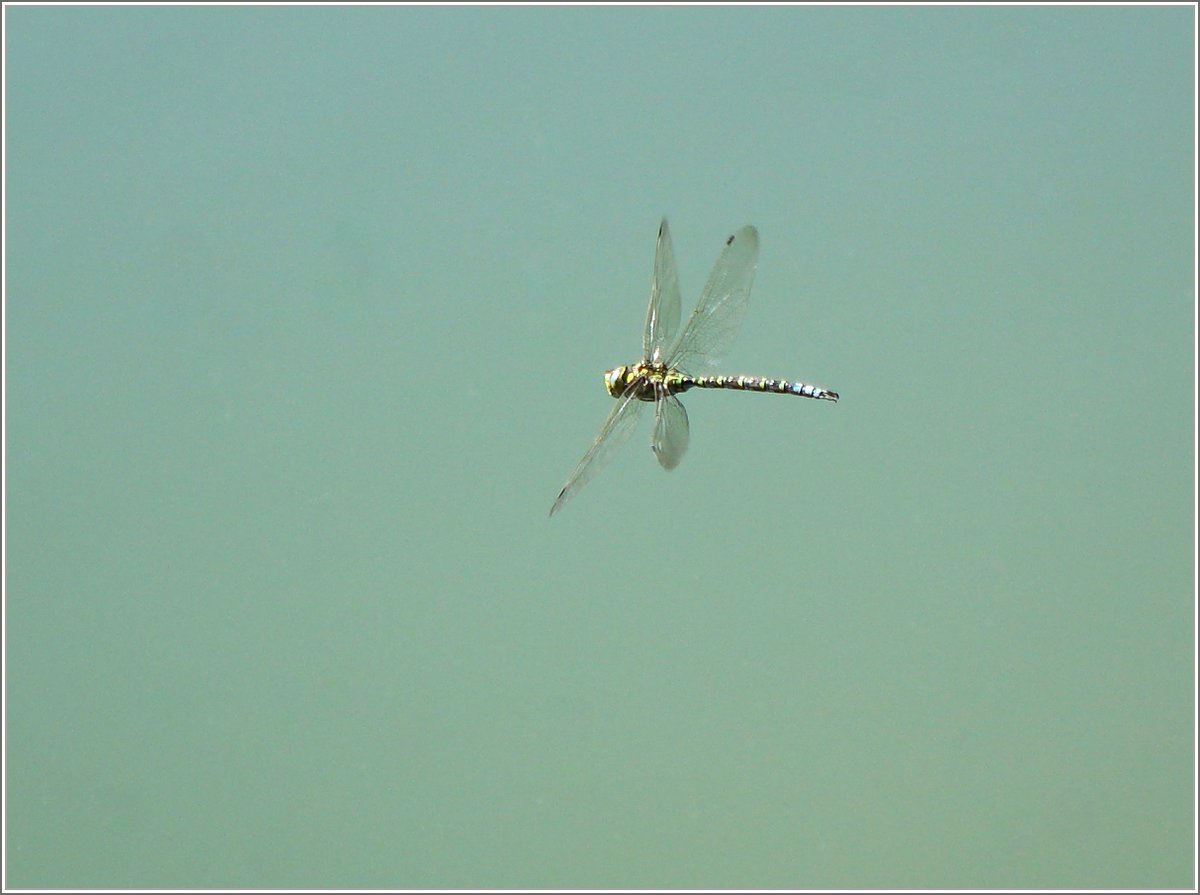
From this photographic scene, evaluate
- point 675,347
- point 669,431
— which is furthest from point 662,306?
point 669,431

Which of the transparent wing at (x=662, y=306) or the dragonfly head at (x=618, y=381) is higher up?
the transparent wing at (x=662, y=306)

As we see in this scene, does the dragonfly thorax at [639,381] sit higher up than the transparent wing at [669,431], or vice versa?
the dragonfly thorax at [639,381]

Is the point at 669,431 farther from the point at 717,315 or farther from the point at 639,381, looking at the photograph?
the point at 717,315

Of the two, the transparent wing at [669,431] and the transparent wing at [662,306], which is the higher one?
the transparent wing at [662,306]

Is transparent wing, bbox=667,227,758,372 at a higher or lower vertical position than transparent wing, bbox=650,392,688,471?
higher
